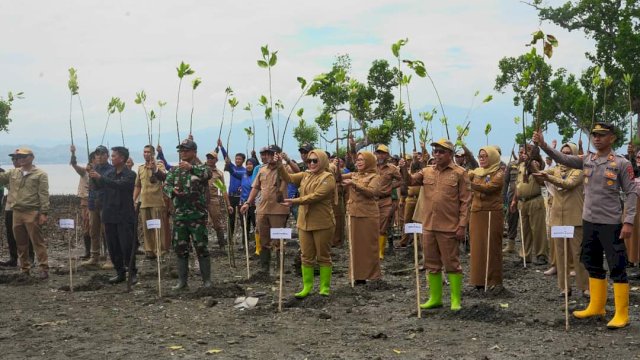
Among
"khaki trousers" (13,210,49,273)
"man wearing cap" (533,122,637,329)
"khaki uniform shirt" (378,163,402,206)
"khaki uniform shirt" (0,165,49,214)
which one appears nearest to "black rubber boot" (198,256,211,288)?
"khaki uniform shirt" (0,165,49,214)

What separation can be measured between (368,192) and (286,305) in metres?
2.06

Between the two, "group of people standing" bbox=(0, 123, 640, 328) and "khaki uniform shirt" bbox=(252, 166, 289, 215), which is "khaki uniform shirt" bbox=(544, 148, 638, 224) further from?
"khaki uniform shirt" bbox=(252, 166, 289, 215)

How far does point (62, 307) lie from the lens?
28.4 feet

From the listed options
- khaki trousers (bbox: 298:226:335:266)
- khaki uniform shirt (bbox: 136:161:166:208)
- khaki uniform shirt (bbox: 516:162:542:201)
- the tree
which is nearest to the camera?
khaki trousers (bbox: 298:226:335:266)

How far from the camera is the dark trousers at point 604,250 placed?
700cm

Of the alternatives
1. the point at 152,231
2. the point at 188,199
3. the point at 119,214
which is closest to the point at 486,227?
the point at 188,199

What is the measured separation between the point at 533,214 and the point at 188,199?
5.95 metres

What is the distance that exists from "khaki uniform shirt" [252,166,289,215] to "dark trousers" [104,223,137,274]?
1.98 metres

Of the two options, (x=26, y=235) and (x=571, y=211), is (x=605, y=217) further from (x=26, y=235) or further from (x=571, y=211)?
(x=26, y=235)

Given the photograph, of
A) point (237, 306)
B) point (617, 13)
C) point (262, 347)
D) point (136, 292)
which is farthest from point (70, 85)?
point (617, 13)

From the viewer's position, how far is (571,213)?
861 cm

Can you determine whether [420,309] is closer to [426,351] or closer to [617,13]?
[426,351]

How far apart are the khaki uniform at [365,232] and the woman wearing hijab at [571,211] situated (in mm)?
2349

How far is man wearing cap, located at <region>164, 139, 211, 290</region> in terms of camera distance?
918cm
